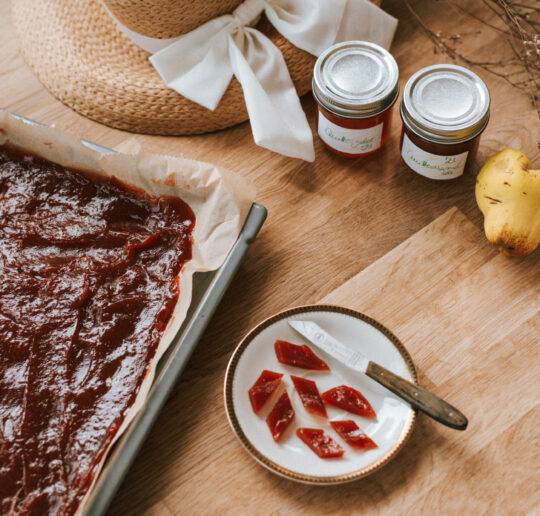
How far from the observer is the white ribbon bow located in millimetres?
1326

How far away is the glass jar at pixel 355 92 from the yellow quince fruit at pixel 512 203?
0.24 m

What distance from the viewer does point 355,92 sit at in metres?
1.23

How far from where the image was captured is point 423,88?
4.05 feet

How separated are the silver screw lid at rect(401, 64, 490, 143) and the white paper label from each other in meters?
0.08

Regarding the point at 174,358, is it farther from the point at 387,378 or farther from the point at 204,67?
the point at 204,67

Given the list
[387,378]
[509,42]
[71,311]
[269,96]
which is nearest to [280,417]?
[387,378]

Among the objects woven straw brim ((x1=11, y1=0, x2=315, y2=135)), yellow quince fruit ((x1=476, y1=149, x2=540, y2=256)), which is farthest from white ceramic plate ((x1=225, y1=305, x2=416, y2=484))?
Answer: woven straw brim ((x1=11, y1=0, x2=315, y2=135))

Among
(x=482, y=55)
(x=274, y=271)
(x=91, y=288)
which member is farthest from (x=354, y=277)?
(x=482, y=55)

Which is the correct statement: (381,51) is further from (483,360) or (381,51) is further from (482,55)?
(483,360)

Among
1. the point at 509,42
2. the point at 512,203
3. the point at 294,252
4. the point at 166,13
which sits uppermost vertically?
the point at 166,13

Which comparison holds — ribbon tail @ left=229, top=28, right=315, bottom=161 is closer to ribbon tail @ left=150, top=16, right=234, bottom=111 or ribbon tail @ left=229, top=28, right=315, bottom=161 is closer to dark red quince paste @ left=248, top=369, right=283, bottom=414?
ribbon tail @ left=150, top=16, right=234, bottom=111

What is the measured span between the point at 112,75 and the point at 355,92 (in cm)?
53

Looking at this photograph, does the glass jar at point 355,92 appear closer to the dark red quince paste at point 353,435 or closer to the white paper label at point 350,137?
the white paper label at point 350,137

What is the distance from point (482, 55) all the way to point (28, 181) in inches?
41.0
